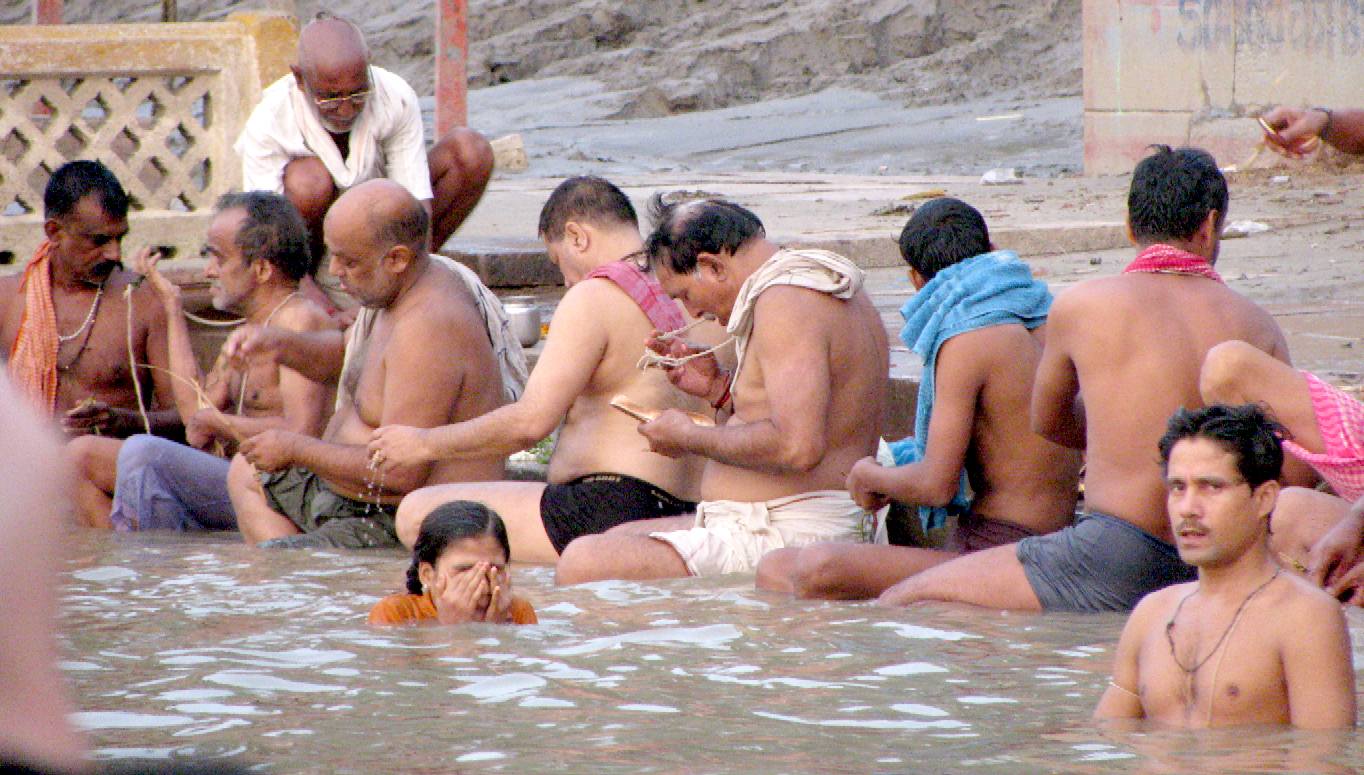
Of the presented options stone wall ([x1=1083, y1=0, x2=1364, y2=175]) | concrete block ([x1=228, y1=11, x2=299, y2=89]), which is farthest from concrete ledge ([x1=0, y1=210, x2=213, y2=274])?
stone wall ([x1=1083, y1=0, x2=1364, y2=175])

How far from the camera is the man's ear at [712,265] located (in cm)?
545

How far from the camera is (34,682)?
151 centimetres

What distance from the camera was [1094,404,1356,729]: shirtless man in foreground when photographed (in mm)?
3658

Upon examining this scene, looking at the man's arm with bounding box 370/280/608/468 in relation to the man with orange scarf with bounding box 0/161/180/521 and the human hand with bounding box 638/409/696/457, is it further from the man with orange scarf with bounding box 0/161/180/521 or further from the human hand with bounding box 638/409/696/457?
the man with orange scarf with bounding box 0/161/180/521

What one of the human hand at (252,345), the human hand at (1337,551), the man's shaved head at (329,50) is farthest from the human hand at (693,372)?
the man's shaved head at (329,50)

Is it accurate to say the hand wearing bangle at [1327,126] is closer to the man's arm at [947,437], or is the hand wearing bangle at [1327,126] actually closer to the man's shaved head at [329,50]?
the man's arm at [947,437]

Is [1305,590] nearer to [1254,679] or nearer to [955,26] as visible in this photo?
[1254,679]

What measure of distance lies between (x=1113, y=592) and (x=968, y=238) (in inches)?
47.5

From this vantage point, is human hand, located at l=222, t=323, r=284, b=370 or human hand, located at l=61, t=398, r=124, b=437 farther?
human hand, located at l=61, t=398, r=124, b=437

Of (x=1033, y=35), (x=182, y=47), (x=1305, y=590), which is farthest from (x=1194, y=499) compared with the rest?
(x=1033, y=35)

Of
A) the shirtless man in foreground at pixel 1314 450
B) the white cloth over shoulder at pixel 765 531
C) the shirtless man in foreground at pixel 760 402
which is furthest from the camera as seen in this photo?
the white cloth over shoulder at pixel 765 531

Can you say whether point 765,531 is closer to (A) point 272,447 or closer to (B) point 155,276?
(A) point 272,447

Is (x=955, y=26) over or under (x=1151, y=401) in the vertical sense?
over

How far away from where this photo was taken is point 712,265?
547 cm
